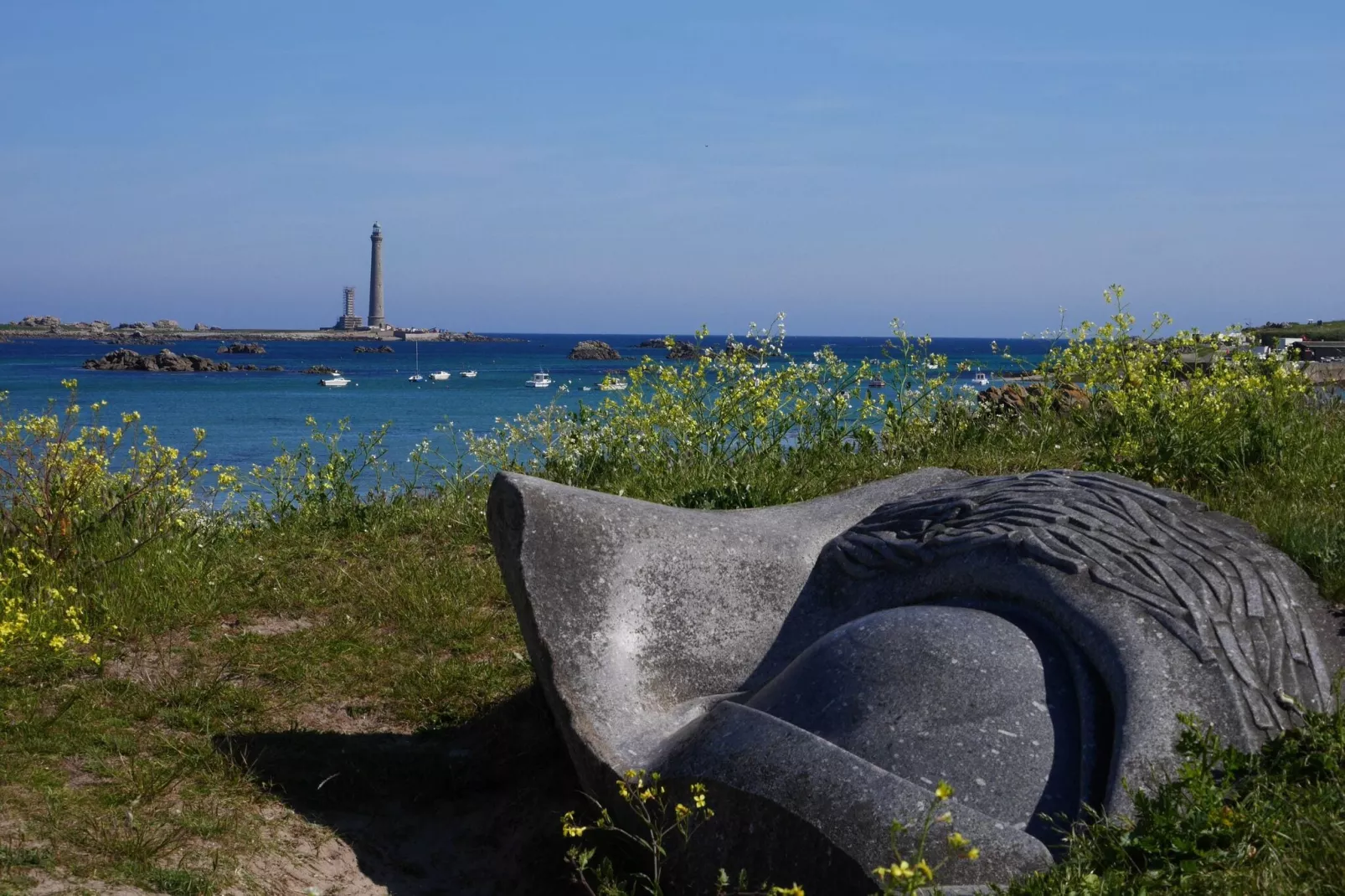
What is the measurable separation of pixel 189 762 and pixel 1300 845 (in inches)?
145

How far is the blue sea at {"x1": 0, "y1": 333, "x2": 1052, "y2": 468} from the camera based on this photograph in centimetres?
3123

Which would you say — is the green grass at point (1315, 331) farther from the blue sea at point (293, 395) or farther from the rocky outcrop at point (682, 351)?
the rocky outcrop at point (682, 351)

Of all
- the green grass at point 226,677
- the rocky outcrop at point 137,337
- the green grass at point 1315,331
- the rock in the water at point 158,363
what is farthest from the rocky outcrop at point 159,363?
the green grass at point 226,677

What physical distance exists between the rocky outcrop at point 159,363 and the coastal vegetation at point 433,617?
200ft

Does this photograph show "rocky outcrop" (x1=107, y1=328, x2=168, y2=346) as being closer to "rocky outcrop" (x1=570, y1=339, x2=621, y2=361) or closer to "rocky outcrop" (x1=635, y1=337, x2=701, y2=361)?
"rocky outcrop" (x1=570, y1=339, x2=621, y2=361)

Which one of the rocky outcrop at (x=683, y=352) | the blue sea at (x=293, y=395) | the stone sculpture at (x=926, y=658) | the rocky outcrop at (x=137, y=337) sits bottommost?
the blue sea at (x=293, y=395)

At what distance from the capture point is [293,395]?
48.0 meters

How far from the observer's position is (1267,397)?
717cm

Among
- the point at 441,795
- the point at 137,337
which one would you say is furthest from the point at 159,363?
the point at 441,795

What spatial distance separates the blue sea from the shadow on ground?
199 inches

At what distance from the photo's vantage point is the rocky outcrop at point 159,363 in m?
65.5

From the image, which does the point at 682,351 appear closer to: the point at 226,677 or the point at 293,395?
the point at 226,677

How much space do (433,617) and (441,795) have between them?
1.52 metres

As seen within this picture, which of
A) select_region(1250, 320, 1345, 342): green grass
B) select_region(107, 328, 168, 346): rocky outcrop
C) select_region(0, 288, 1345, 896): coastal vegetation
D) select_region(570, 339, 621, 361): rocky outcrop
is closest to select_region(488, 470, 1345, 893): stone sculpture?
select_region(0, 288, 1345, 896): coastal vegetation
